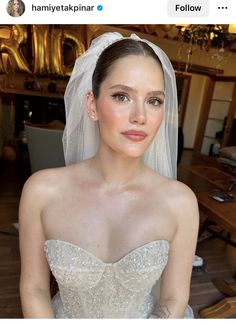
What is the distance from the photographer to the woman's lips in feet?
2.10

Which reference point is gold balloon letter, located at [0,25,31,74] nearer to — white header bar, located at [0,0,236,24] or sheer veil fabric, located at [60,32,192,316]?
sheer veil fabric, located at [60,32,192,316]

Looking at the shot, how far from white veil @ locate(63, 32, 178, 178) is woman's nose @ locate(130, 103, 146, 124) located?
237 mm

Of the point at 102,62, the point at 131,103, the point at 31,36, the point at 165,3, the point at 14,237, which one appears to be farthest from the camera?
the point at 31,36

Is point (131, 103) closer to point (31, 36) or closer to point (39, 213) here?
point (39, 213)

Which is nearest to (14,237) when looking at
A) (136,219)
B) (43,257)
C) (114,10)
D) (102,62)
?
(43,257)

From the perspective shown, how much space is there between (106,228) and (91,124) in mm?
333

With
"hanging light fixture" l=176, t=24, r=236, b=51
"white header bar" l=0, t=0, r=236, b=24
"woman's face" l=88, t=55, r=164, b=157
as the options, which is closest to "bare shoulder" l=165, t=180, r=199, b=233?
"woman's face" l=88, t=55, r=164, b=157

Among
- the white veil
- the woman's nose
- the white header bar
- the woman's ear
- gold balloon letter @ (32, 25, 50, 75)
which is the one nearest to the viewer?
the white header bar

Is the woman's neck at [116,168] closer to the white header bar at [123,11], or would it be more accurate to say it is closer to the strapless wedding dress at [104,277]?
the strapless wedding dress at [104,277]

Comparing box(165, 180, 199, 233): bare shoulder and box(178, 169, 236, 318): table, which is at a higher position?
box(165, 180, 199, 233): bare shoulder

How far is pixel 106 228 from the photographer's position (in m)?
0.79

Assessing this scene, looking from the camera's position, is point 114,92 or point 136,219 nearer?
point 114,92

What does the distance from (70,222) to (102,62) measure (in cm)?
42

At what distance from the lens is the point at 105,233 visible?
2.59 feet
